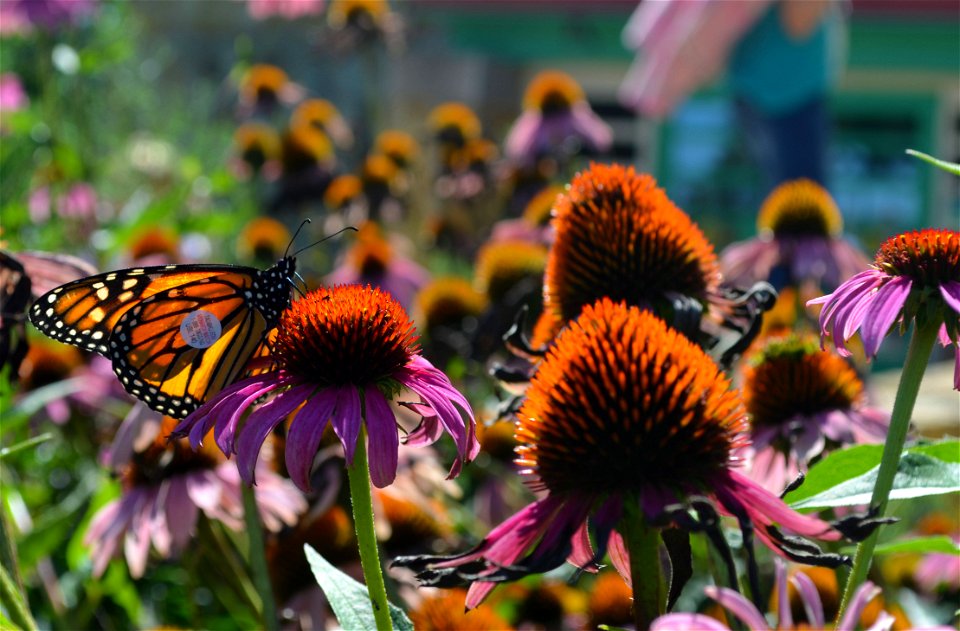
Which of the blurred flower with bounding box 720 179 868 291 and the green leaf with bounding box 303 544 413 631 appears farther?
the blurred flower with bounding box 720 179 868 291

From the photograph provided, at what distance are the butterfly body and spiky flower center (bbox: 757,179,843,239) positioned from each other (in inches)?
61.4

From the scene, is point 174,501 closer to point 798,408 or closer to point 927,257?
point 798,408

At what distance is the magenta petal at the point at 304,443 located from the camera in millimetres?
869

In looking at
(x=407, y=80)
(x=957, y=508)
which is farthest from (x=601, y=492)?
(x=407, y=80)

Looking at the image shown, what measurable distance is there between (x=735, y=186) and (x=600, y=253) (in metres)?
6.03

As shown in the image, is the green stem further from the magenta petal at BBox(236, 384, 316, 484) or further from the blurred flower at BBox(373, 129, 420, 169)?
the blurred flower at BBox(373, 129, 420, 169)

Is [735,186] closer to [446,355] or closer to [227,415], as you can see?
[446,355]

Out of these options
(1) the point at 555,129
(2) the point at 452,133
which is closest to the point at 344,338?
(1) the point at 555,129

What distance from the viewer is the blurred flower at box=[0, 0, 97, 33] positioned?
3529mm

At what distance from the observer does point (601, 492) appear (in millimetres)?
793

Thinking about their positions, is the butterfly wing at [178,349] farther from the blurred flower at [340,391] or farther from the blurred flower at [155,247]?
the blurred flower at [155,247]


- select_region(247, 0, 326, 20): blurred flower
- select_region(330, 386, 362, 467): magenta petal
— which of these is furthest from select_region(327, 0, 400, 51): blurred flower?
select_region(330, 386, 362, 467): magenta petal

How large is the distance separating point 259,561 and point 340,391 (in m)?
0.42

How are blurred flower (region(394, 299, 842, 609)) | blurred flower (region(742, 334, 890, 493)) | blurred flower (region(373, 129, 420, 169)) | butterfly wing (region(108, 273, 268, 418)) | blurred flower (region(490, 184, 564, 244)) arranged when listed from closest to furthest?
blurred flower (region(394, 299, 842, 609)), butterfly wing (region(108, 273, 268, 418)), blurred flower (region(742, 334, 890, 493)), blurred flower (region(490, 184, 564, 244)), blurred flower (region(373, 129, 420, 169))
